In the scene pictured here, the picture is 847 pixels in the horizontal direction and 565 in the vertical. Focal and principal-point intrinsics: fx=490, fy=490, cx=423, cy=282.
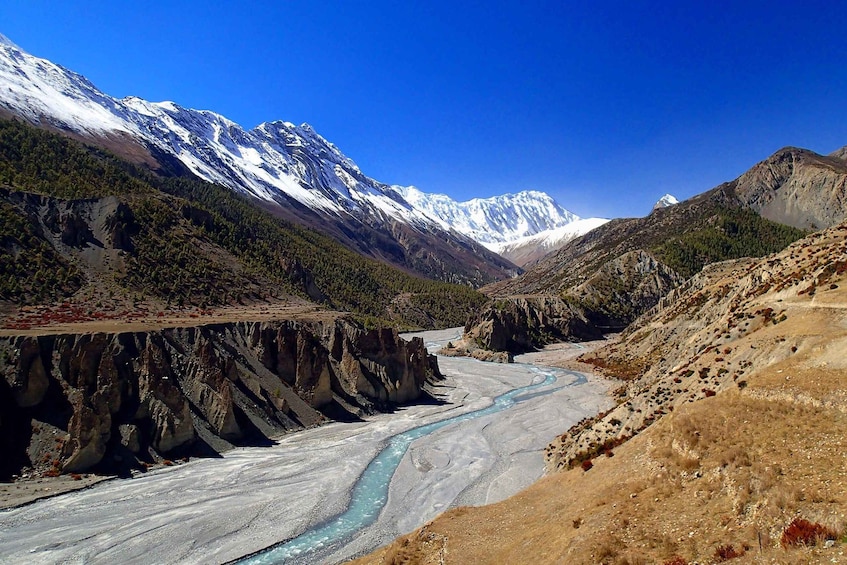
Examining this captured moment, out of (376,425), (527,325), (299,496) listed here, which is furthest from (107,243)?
(527,325)

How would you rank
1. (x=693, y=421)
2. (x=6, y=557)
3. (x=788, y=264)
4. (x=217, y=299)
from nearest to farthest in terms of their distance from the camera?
(x=693, y=421) < (x=6, y=557) < (x=788, y=264) < (x=217, y=299)

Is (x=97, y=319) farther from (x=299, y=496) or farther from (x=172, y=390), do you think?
(x=299, y=496)

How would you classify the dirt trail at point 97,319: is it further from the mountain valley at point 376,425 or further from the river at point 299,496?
Answer: the river at point 299,496

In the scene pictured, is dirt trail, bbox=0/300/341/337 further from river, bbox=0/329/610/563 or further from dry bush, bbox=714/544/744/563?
dry bush, bbox=714/544/744/563

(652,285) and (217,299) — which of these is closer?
(217,299)

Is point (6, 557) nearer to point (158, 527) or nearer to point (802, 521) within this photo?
point (158, 527)

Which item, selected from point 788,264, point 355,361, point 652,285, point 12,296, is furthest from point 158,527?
point 652,285
